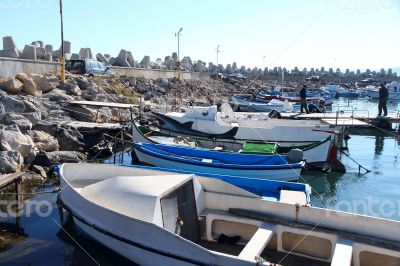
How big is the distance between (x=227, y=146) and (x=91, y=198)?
31.9 ft

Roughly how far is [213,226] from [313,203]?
18.6 feet

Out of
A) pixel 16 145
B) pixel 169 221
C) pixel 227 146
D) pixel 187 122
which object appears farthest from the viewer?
pixel 187 122

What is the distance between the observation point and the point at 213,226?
811 cm

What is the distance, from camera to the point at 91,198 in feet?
27.2

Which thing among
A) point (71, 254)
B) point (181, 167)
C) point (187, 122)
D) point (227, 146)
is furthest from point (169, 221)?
point (187, 122)

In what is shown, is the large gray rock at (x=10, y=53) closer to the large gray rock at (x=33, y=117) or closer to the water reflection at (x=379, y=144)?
the large gray rock at (x=33, y=117)

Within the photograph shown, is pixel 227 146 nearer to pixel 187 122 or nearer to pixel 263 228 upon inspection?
pixel 187 122

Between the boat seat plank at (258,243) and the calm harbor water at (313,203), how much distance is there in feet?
8.70

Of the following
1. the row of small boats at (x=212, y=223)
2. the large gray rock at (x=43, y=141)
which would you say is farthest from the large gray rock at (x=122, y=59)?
the row of small boats at (x=212, y=223)

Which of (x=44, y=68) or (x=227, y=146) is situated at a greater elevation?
(x=44, y=68)

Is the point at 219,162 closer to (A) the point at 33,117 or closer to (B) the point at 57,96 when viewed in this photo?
(A) the point at 33,117

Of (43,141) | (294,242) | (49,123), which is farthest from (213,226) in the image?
(49,123)

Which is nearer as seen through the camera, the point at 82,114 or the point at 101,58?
the point at 82,114

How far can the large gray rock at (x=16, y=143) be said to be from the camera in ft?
42.0
